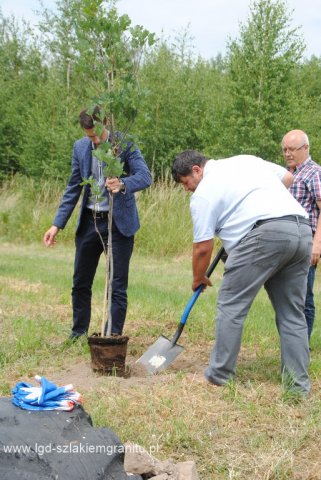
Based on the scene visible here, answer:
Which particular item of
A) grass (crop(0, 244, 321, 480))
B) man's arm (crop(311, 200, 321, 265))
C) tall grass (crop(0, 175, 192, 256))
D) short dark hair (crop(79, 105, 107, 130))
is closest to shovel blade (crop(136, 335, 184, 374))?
grass (crop(0, 244, 321, 480))

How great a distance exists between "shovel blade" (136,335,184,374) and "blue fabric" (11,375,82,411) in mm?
2204

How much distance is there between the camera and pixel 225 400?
4.73 m

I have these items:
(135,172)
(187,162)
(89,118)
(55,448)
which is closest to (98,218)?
(135,172)

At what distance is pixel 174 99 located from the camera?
22562 millimetres

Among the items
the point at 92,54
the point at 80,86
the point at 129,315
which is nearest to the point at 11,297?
the point at 129,315

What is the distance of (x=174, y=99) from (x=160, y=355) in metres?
17.6

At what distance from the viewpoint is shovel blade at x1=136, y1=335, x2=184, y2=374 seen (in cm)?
570

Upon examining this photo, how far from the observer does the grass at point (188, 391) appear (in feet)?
13.3

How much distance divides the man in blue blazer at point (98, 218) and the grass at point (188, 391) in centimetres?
47

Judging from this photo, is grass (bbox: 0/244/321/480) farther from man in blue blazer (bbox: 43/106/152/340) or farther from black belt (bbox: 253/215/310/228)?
black belt (bbox: 253/215/310/228)

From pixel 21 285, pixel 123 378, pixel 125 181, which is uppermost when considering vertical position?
pixel 125 181

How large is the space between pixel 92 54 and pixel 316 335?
3524 mm

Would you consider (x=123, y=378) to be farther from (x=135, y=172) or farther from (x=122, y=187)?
(x=135, y=172)

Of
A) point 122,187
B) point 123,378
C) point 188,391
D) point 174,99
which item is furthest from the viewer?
point 174,99
